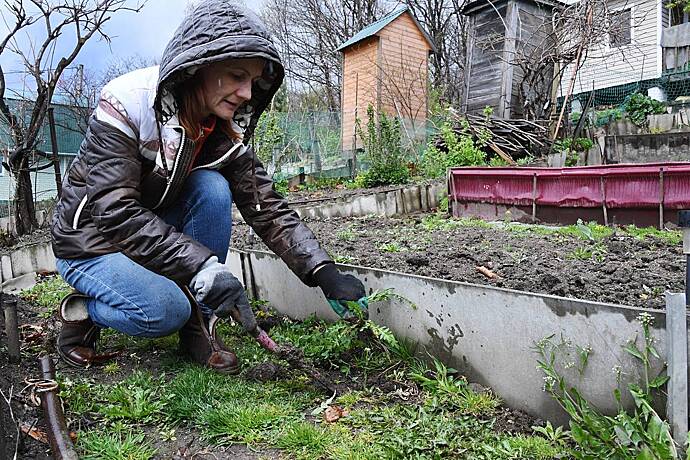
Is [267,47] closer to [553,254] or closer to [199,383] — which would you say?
[199,383]

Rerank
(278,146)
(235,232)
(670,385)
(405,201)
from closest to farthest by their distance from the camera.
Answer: (670,385), (235,232), (405,201), (278,146)

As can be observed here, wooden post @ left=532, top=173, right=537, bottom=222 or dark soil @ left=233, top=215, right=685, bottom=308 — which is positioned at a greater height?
wooden post @ left=532, top=173, right=537, bottom=222

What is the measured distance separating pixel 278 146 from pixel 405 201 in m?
4.87

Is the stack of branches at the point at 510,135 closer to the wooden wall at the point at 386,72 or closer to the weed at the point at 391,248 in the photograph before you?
the wooden wall at the point at 386,72

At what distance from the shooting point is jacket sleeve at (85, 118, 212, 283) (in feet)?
6.35

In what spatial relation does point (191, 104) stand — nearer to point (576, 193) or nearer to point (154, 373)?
point (154, 373)

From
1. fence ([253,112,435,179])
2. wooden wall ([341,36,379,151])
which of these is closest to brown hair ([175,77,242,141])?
fence ([253,112,435,179])

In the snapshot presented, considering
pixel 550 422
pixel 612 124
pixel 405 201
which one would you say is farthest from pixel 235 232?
pixel 612 124

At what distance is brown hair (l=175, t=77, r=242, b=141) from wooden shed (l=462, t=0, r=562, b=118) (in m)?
9.83

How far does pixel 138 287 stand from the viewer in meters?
2.08

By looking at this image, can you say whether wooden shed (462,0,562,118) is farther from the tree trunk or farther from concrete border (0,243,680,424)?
concrete border (0,243,680,424)

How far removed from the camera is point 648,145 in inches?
366

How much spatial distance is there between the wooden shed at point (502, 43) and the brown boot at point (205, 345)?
32.1 ft

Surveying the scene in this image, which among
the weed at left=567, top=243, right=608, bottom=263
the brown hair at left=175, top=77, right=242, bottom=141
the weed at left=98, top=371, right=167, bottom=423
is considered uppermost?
the brown hair at left=175, top=77, right=242, bottom=141
